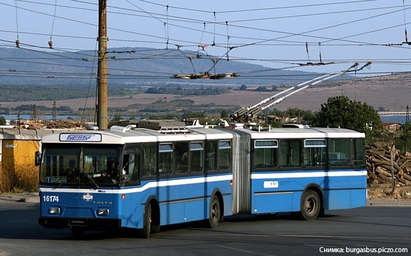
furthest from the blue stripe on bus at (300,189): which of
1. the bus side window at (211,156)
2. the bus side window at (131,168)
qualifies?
the bus side window at (131,168)

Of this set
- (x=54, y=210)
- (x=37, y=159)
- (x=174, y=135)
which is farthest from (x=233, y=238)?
(x=37, y=159)

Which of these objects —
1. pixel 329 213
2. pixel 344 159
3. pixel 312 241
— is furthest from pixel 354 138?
pixel 312 241

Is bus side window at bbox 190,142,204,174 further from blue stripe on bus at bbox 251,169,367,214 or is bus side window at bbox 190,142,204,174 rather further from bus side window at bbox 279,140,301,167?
bus side window at bbox 279,140,301,167

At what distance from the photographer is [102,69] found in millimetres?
30109

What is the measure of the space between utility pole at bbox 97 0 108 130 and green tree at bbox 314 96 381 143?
47217mm

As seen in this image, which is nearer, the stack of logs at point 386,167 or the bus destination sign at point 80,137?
the bus destination sign at point 80,137

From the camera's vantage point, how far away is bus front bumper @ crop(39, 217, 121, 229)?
18688 millimetres

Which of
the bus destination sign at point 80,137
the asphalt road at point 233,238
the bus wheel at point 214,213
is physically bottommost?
the asphalt road at point 233,238

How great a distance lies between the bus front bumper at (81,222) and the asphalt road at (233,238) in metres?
0.35

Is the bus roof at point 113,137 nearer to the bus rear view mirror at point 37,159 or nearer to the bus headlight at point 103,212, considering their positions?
the bus rear view mirror at point 37,159

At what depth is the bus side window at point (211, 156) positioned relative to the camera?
22266mm

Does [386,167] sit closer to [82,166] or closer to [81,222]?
[82,166]

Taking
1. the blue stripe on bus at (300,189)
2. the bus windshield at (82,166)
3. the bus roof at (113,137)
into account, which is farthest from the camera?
the blue stripe on bus at (300,189)

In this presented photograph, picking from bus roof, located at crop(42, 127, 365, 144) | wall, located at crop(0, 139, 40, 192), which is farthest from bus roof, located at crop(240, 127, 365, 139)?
wall, located at crop(0, 139, 40, 192)
